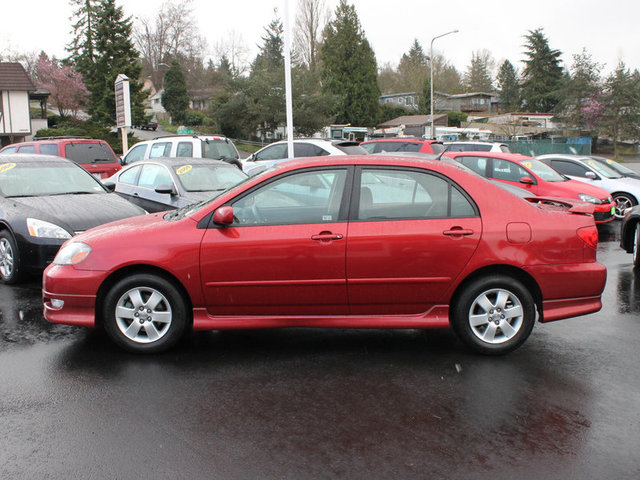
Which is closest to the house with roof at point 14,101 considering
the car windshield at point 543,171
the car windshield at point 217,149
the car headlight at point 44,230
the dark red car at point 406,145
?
the dark red car at point 406,145

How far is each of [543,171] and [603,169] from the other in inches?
111

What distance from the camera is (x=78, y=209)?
795 centimetres

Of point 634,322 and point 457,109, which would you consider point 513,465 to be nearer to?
point 634,322

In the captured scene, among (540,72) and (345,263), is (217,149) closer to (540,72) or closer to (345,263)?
(345,263)

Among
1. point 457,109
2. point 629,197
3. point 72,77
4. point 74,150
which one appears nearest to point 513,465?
point 629,197

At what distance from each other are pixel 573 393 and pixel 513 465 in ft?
4.04

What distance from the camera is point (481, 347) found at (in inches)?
199

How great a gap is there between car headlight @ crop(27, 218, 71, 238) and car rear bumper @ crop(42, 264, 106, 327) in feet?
7.58

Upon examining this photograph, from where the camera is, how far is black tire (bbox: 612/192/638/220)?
14.4 meters

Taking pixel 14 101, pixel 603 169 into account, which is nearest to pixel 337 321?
pixel 603 169

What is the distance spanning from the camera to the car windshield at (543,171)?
1323 cm

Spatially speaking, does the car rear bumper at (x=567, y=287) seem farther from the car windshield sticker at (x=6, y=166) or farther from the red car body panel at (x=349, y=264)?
the car windshield sticker at (x=6, y=166)

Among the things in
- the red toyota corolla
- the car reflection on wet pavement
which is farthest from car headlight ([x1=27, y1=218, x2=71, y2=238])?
the red toyota corolla

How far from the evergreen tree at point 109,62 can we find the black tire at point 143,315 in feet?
163
